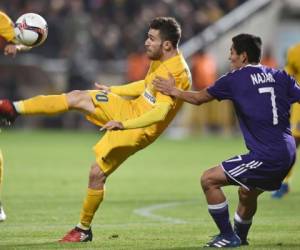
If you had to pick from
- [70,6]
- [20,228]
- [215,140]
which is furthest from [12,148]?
[20,228]

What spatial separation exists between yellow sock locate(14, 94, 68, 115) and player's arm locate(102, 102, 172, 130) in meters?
0.58

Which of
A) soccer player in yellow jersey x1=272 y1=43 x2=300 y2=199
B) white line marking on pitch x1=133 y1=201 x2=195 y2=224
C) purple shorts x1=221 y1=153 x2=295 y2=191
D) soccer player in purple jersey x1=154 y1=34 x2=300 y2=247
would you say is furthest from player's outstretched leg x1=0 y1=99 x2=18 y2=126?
soccer player in yellow jersey x1=272 y1=43 x2=300 y2=199

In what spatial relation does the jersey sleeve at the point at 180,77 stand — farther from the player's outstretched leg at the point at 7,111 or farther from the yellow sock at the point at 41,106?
the player's outstretched leg at the point at 7,111

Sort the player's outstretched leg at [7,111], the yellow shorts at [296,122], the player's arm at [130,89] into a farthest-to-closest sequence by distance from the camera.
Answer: the yellow shorts at [296,122]
the player's arm at [130,89]
the player's outstretched leg at [7,111]

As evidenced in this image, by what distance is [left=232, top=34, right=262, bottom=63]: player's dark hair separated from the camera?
29.3 feet

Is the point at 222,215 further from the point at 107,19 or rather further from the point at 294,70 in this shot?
the point at 107,19

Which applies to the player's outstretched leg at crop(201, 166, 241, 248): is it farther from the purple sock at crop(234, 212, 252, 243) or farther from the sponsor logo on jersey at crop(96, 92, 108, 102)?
the sponsor logo on jersey at crop(96, 92, 108, 102)

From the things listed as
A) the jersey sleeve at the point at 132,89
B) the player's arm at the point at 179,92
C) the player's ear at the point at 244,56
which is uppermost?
the player's ear at the point at 244,56

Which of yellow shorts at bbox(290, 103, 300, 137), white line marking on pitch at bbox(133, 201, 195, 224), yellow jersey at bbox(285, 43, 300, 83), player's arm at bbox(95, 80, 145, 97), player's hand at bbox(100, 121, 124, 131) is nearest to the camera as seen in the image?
player's hand at bbox(100, 121, 124, 131)

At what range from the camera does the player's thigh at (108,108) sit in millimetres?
9500

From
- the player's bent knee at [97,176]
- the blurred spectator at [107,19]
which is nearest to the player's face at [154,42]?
the player's bent knee at [97,176]

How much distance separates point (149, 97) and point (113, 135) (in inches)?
20.1

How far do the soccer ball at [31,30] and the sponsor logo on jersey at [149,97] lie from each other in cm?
145

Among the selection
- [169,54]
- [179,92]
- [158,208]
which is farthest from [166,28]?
[158,208]
